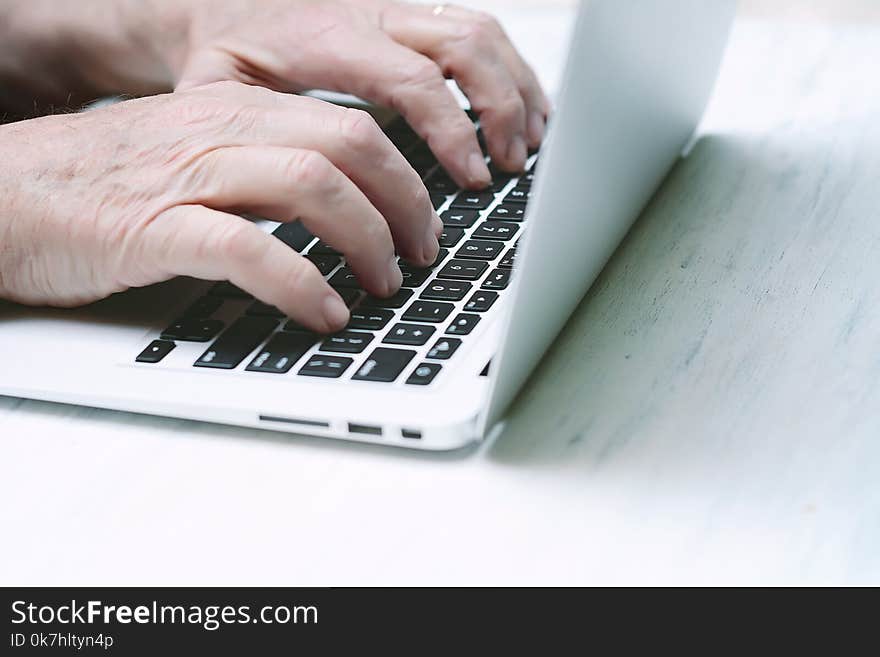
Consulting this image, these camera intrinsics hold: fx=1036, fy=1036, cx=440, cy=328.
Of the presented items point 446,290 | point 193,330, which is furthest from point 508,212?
point 193,330

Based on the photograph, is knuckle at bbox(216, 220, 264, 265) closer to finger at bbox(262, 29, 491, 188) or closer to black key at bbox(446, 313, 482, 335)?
black key at bbox(446, 313, 482, 335)

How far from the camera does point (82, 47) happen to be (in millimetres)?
906

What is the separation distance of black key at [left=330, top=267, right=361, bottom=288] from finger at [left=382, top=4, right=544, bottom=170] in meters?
0.20

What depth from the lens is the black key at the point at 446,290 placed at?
1.84ft

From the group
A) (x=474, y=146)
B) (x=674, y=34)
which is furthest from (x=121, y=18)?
(x=674, y=34)

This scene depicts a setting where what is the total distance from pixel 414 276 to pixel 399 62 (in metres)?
0.23

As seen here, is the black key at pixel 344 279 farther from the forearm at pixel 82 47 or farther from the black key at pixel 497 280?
the forearm at pixel 82 47

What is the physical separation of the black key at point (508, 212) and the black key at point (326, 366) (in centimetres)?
21

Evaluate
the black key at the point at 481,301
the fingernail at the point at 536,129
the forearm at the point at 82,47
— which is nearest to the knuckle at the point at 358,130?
the black key at the point at 481,301

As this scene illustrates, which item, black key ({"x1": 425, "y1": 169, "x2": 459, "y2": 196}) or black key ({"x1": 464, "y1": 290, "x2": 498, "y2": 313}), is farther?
black key ({"x1": 425, "y1": 169, "x2": 459, "y2": 196})

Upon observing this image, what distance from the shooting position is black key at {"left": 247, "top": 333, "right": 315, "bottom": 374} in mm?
501

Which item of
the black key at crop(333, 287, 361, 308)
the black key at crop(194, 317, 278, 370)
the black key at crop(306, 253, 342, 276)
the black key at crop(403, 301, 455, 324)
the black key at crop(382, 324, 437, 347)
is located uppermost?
the black key at crop(382, 324, 437, 347)

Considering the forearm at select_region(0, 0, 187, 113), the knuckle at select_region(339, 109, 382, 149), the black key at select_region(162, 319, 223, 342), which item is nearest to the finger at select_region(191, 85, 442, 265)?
the knuckle at select_region(339, 109, 382, 149)

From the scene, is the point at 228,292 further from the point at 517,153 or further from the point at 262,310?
the point at 517,153
